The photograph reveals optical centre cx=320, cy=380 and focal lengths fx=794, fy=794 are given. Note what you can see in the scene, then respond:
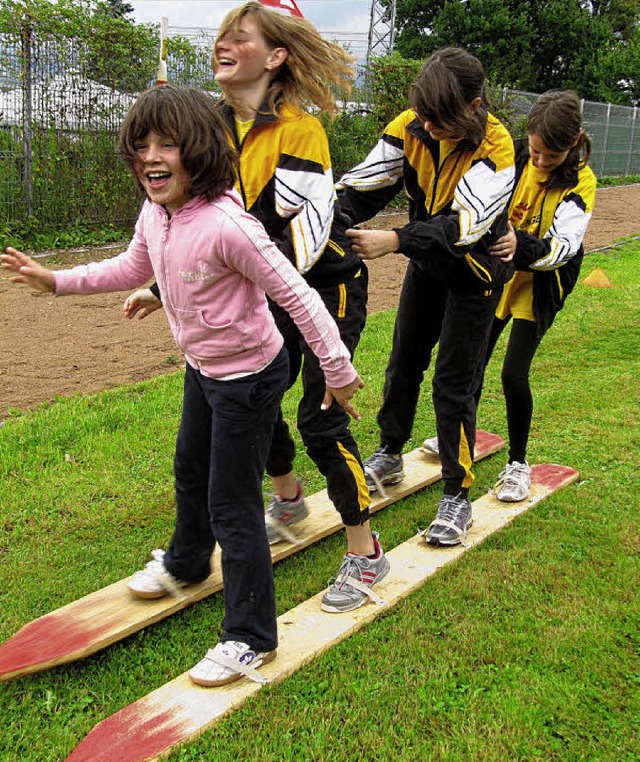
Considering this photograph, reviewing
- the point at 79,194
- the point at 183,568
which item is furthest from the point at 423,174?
the point at 79,194

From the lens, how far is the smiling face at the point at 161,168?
90.4 inches

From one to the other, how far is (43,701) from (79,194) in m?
Result: 8.67

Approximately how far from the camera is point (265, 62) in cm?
281

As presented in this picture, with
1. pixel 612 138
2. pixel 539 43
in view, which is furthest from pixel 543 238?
pixel 539 43

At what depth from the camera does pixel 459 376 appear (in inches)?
143

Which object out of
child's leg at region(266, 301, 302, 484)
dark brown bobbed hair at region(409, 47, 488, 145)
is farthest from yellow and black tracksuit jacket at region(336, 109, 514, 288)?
child's leg at region(266, 301, 302, 484)

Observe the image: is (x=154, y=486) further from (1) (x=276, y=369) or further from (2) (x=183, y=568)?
(1) (x=276, y=369)

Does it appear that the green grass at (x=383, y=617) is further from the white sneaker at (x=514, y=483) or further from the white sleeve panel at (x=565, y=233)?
the white sleeve panel at (x=565, y=233)

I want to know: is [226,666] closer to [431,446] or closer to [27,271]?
[27,271]

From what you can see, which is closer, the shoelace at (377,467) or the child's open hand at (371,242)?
the child's open hand at (371,242)

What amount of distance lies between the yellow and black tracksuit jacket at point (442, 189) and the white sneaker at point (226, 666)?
1592 mm

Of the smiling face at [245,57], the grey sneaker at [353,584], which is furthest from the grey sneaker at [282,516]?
the smiling face at [245,57]

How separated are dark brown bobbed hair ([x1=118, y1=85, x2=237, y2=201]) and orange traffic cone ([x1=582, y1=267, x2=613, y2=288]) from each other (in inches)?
305

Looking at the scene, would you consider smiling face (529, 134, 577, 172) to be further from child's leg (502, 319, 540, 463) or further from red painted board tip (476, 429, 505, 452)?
red painted board tip (476, 429, 505, 452)
